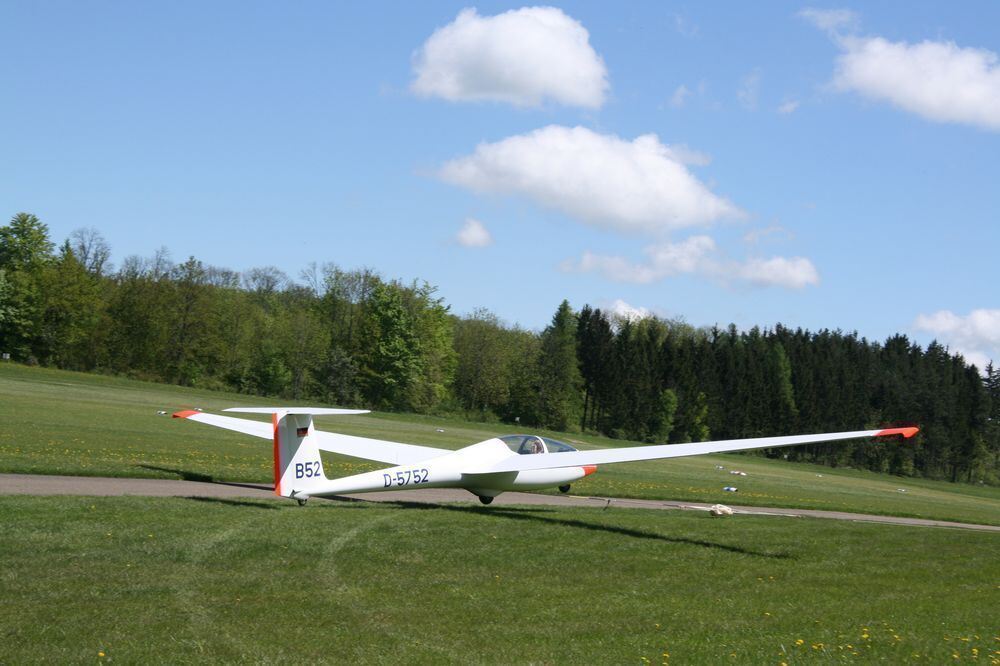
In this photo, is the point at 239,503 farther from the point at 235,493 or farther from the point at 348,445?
the point at 348,445

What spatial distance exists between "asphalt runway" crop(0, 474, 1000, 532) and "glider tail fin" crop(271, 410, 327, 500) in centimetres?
181

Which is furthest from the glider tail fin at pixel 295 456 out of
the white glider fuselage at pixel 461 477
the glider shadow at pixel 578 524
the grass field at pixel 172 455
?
the grass field at pixel 172 455

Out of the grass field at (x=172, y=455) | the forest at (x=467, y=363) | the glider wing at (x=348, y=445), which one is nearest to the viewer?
the glider wing at (x=348, y=445)

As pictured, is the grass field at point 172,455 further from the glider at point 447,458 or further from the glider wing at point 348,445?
the glider at point 447,458

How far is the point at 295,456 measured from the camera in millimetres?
16656

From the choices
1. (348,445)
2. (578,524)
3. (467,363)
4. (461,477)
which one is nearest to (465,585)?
(578,524)

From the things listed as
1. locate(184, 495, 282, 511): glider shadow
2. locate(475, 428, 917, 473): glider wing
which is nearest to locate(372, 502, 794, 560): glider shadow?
locate(475, 428, 917, 473): glider wing

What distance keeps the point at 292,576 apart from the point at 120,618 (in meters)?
2.71

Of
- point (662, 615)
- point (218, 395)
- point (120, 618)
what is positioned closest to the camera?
point (120, 618)

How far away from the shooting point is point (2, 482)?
17.2 m

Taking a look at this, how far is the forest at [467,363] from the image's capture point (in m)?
90.8

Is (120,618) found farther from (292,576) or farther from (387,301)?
(387,301)

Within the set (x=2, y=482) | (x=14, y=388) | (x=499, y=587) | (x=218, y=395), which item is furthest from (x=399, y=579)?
(x=218, y=395)

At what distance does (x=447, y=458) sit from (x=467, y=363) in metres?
91.5
